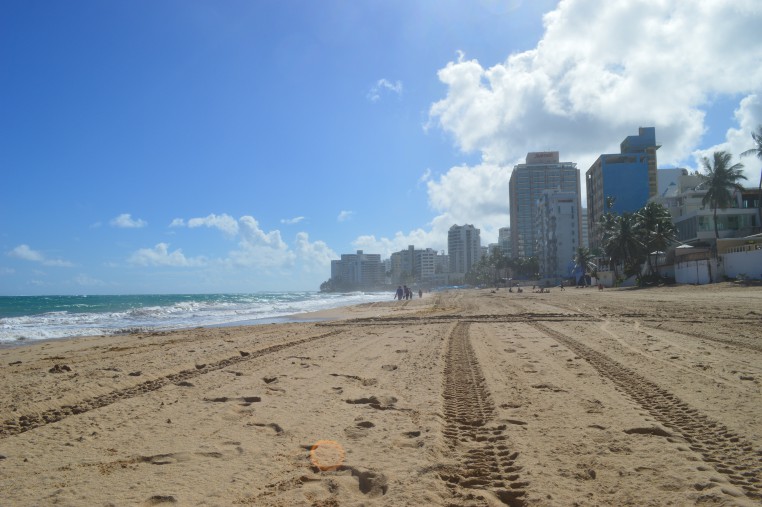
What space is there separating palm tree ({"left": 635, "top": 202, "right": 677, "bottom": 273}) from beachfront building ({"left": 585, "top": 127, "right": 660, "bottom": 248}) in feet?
109

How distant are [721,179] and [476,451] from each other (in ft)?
197

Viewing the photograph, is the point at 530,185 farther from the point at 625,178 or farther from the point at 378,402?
the point at 378,402

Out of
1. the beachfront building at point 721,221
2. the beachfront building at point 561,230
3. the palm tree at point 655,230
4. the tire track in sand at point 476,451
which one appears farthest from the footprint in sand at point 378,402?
the beachfront building at point 561,230

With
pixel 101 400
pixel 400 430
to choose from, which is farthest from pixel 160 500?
pixel 101 400

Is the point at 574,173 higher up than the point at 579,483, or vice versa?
the point at 574,173

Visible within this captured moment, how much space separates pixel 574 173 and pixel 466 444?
592ft

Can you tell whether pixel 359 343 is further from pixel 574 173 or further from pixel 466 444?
pixel 574 173

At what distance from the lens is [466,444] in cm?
421

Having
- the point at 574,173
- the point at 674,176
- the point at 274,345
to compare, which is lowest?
the point at 274,345

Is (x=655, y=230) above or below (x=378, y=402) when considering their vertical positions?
above

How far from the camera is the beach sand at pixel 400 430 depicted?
338 centimetres

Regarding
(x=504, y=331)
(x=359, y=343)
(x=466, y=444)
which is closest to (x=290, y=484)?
(x=466, y=444)

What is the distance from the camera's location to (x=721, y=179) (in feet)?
167

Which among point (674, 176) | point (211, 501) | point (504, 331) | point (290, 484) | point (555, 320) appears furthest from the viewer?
point (674, 176)
